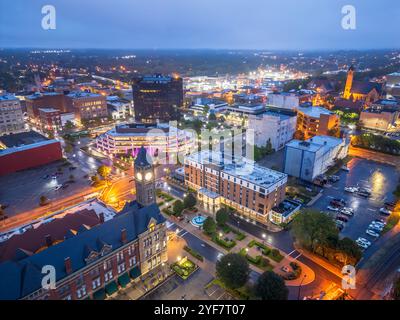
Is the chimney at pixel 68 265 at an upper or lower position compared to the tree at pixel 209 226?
upper

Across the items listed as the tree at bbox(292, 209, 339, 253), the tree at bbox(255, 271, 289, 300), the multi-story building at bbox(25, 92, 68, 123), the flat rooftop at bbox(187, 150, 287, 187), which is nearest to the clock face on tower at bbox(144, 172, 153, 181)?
the flat rooftop at bbox(187, 150, 287, 187)

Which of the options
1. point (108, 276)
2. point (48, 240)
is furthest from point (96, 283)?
point (48, 240)

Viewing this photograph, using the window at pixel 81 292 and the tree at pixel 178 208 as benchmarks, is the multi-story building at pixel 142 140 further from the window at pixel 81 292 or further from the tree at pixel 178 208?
the window at pixel 81 292

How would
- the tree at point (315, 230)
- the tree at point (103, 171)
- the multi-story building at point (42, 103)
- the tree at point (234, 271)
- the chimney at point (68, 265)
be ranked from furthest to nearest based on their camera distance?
the multi-story building at point (42, 103) < the tree at point (103, 171) < the tree at point (315, 230) < the tree at point (234, 271) < the chimney at point (68, 265)

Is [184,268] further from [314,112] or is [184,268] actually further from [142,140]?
[314,112]

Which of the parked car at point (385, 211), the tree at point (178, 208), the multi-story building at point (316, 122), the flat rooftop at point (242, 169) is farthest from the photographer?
the multi-story building at point (316, 122)

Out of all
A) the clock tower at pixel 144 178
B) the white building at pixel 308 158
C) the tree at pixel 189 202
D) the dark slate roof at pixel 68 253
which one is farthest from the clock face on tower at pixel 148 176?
the white building at pixel 308 158
